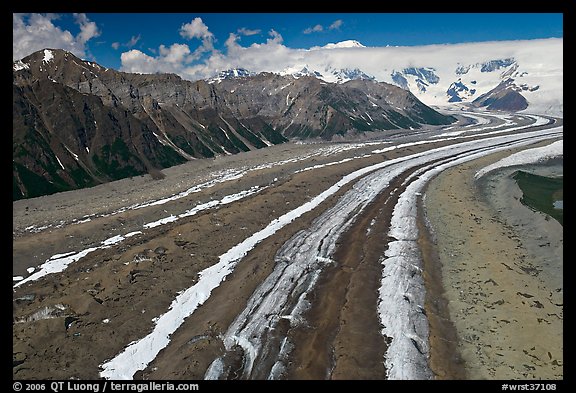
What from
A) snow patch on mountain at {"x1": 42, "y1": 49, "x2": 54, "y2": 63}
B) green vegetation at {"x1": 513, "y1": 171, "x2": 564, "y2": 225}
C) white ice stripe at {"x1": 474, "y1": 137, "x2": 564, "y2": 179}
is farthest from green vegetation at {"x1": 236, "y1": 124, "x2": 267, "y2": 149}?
green vegetation at {"x1": 513, "y1": 171, "x2": 564, "y2": 225}

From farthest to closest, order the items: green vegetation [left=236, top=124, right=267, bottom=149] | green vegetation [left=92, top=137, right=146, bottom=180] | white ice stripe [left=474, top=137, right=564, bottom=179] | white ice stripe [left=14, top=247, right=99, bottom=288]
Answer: green vegetation [left=236, top=124, right=267, bottom=149] < white ice stripe [left=474, top=137, right=564, bottom=179] < green vegetation [left=92, top=137, right=146, bottom=180] < white ice stripe [left=14, top=247, right=99, bottom=288]

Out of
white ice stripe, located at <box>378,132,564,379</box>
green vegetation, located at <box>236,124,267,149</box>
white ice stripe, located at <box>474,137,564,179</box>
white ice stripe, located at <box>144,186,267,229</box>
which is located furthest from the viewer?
green vegetation, located at <box>236,124,267,149</box>

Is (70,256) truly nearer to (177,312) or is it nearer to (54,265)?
(54,265)

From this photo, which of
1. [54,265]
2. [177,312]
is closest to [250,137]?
[54,265]

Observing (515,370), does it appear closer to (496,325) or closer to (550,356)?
(550,356)

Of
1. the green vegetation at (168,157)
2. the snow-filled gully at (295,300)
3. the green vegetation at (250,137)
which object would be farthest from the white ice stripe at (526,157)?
the green vegetation at (250,137)

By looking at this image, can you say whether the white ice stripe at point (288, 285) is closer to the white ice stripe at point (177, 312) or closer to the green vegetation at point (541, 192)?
the white ice stripe at point (177, 312)

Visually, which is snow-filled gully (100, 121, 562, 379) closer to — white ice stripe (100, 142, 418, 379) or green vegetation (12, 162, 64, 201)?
white ice stripe (100, 142, 418, 379)
